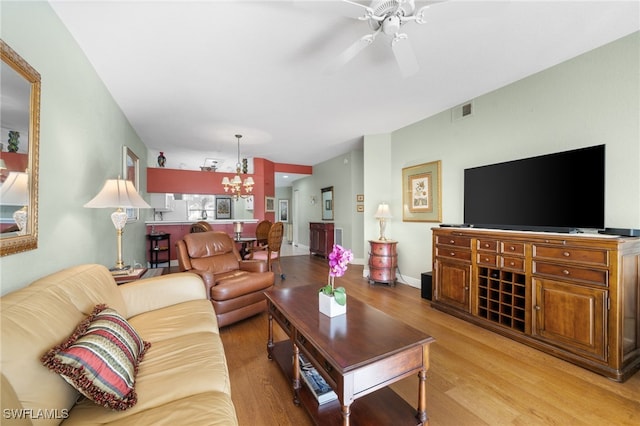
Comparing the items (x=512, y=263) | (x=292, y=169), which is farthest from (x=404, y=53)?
(x=292, y=169)

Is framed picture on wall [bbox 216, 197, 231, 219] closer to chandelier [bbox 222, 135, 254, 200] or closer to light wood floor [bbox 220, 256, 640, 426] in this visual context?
chandelier [bbox 222, 135, 254, 200]

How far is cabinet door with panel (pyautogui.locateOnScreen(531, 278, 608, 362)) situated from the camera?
1.88 meters

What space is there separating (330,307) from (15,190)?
177cm

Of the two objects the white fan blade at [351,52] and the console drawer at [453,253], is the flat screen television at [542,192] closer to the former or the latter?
the console drawer at [453,253]

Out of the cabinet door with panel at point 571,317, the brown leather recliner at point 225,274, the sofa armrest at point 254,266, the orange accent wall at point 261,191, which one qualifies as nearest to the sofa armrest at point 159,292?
the brown leather recliner at point 225,274

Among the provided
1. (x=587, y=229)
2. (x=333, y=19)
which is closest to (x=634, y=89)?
(x=587, y=229)

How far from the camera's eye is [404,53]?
1.86 meters

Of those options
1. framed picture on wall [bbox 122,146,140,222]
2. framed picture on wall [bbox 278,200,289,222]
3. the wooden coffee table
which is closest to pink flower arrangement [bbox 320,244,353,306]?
the wooden coffee table

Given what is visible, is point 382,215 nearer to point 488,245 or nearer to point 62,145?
point 488,245

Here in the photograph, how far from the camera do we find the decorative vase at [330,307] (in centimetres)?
158

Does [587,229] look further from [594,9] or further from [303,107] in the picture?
[303,107]

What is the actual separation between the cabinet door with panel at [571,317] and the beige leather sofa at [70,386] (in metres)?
2.55

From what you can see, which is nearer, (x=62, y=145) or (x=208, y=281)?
(x=62, y=145)

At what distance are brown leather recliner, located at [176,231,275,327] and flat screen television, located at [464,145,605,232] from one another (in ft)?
8.75
